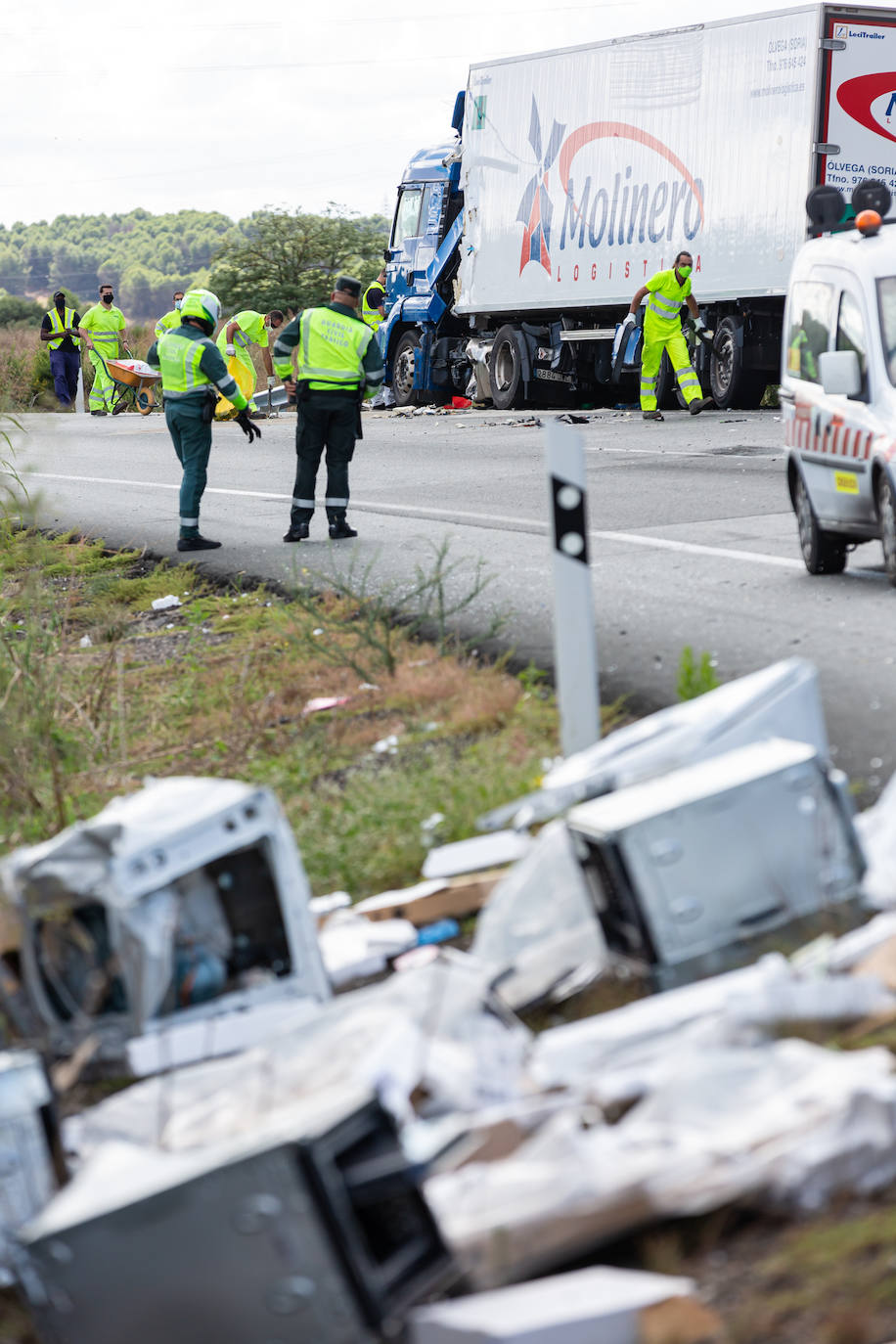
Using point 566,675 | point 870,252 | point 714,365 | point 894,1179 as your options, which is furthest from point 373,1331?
point 714,365

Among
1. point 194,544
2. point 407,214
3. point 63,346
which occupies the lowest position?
point 194,544

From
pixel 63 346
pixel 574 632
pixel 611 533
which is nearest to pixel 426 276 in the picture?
pixel 63 346

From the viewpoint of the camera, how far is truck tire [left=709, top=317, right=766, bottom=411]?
2048cm

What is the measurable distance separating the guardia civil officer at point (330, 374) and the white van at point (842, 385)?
2.96 metres

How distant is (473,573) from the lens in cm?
905

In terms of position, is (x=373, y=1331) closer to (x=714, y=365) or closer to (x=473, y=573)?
(x=473, y=573)

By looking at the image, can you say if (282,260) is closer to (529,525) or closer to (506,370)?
(506,370)

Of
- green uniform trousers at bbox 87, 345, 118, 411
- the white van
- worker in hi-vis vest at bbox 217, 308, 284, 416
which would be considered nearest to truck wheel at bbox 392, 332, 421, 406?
worker in hi-vis vest at bbox 217, 308, 284, 416

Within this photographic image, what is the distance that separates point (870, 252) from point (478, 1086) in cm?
596

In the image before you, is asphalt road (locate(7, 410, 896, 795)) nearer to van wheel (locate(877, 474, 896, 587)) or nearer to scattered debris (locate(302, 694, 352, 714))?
van wheel (locate(877, 474, 896, 587))

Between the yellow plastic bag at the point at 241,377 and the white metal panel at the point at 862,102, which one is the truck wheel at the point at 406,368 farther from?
the white metal panel at the point at 862,102

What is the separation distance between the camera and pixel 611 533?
10.3 metres

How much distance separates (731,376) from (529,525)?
1051 centimetres

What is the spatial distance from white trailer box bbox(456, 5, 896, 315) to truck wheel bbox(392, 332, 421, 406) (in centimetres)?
170
